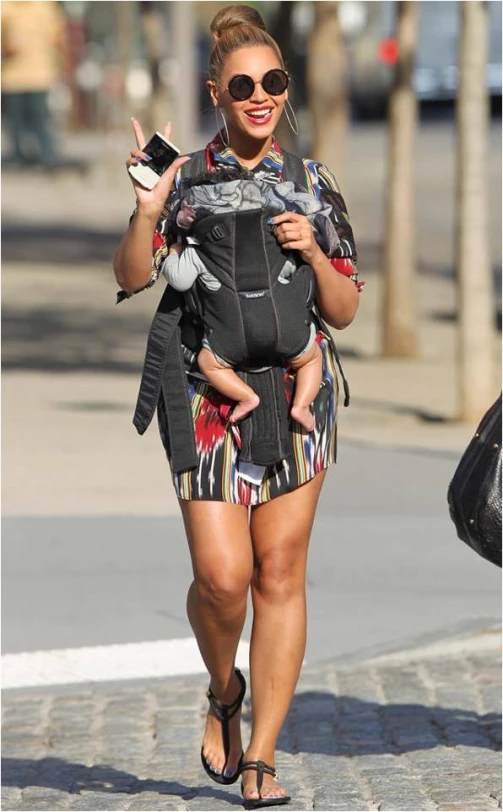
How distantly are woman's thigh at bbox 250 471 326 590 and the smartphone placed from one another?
852 millimetres

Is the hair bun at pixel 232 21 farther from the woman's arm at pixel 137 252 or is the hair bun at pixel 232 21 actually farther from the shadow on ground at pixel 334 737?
the shadow on ground at pixel 334 737

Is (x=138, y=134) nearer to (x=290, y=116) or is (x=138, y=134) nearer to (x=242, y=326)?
(x=290, y=116)

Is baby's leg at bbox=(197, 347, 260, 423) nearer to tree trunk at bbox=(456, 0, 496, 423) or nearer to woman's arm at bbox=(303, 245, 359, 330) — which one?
woman's arm at bbox=(303, 245, 359, 330)

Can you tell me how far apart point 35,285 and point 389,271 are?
690 centimetres

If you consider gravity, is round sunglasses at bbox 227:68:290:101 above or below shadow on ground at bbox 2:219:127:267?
above

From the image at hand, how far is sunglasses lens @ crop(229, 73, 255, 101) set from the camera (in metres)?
4.38

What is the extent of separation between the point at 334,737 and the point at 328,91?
8936mm

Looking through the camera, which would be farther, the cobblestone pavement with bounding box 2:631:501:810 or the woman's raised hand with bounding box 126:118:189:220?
the cobblestone pavement with bounding box 2:631:501:810

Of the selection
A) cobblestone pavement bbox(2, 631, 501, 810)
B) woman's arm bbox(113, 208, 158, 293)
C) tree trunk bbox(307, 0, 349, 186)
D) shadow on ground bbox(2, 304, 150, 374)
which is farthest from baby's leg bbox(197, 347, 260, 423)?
tree trunk bbox(307, 0, 349, 186)

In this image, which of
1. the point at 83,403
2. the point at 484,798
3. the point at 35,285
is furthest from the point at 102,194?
the point at 484,798

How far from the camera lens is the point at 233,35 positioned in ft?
14.6

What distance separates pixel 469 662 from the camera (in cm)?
664

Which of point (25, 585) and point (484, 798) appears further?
point (25, 585)

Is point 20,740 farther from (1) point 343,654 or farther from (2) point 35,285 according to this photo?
(2) point 35,285
